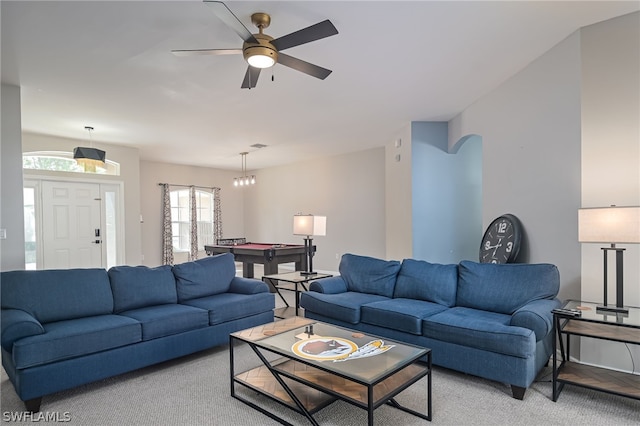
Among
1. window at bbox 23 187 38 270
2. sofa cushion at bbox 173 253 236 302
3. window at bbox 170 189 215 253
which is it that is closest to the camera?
sofa cushion at bbox 173 253 236 302

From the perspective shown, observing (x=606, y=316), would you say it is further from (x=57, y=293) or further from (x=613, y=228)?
(x=57, y=293)

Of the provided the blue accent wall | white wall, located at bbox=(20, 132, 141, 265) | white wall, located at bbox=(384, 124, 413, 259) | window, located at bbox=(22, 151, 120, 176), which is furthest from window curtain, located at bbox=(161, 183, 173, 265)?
the blue accent wall

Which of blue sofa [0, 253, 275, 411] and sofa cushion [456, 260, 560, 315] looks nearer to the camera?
blue sofa [0, 253, 275, 411]

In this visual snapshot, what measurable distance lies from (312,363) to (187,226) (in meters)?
7.93

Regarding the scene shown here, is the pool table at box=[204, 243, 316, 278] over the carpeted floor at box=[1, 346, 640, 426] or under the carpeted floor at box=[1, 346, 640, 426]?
over

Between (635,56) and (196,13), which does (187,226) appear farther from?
(635,56)

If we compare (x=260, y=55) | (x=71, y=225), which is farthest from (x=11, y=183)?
(x=260, y=55)

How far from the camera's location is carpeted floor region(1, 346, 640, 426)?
2211 mm

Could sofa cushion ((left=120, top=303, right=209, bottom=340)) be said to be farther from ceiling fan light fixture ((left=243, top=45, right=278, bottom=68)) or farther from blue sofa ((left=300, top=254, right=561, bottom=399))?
ceiling fan light fixture ((left=243, top=45, right=278, bottom=68))

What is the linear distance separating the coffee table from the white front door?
527 centimetres

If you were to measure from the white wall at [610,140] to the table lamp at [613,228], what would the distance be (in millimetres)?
406

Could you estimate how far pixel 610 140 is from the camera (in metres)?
2.88

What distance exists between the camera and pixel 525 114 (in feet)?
12.2

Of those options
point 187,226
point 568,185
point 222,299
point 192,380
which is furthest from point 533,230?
point 187,226
